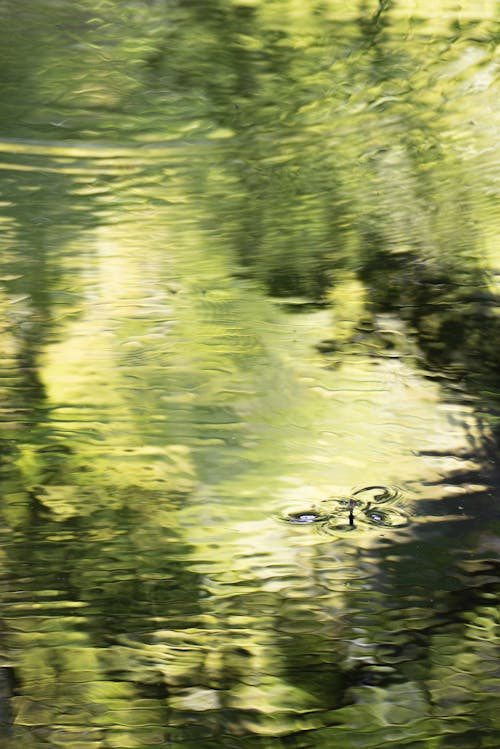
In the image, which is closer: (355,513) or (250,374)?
(355,513)

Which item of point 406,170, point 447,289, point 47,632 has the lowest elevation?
point 47,632

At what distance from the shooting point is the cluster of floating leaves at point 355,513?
2.20 feet

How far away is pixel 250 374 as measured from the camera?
2.66 feet

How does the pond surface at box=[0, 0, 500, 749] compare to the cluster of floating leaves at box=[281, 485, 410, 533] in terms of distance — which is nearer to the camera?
the pond surface at box=[0, 0, 500, 749]

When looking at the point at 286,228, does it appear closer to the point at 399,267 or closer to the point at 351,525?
the point at 399,267

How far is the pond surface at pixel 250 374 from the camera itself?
21.7 inches

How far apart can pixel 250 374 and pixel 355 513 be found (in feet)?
0.65

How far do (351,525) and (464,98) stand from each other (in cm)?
49

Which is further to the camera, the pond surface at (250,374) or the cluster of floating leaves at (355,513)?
the cluster of floating leaves at (355,513)

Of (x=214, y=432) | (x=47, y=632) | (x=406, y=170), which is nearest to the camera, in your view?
(x=47, y=632)

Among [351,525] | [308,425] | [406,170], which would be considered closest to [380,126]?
[406,170]

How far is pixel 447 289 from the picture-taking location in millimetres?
889

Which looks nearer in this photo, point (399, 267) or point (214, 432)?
point (214, 432)

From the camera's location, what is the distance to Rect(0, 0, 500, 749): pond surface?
21.7 inches
